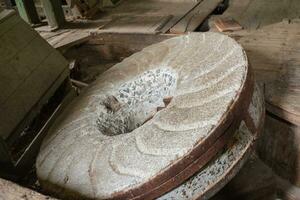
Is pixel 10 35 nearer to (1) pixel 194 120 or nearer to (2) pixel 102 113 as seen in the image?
(2) pixel 102 113

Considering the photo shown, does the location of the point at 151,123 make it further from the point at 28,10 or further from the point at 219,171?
the point at 28,10

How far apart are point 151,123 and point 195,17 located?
2.24 m

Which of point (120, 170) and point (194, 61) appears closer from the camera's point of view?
point (120, 170)

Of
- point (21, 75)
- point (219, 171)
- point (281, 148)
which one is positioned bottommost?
point (281, 148)

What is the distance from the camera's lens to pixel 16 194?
1643 mm

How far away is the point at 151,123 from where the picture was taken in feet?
6.30

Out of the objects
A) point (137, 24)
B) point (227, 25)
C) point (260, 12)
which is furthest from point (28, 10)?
point (260, 12)

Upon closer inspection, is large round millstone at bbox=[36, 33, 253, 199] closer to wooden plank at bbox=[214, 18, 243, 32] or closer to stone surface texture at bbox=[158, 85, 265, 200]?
stone surface texture at bbox=[158, 85, 265, 200]

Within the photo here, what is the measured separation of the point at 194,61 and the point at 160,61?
0.31 metres

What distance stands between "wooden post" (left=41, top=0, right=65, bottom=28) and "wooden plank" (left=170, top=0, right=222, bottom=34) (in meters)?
1.38

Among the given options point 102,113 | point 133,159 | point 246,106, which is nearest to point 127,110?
point 102,113

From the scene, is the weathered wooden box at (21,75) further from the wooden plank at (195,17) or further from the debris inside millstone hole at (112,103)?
the wooden plank at (195,17)

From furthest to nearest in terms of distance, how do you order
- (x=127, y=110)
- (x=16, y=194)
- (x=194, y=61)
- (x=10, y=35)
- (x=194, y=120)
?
(x=10, y=35) → (x=127, y=110) → (x=194, y=61) → (x=194, y=120) → (x=16, y=194)

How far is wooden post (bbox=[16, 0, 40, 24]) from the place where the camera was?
4.15 meters
